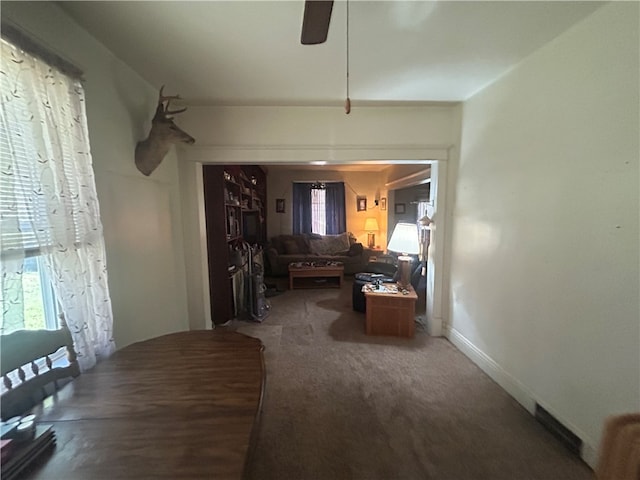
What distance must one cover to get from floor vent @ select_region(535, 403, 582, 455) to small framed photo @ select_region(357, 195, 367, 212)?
215 inches

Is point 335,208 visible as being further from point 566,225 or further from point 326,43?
point 566,225

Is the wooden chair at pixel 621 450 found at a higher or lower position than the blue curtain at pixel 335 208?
lower

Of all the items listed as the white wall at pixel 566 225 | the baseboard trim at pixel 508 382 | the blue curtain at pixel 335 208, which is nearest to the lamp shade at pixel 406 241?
the white wall at pixel 566 225

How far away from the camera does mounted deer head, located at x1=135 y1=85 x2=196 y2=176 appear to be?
77.4 inches

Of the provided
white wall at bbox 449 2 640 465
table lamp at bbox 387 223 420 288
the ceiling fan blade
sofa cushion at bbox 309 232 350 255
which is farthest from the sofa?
the ceiling fan blade

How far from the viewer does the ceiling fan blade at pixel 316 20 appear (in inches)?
39.2

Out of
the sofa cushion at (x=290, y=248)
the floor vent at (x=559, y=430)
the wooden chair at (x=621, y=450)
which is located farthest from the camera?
the sofa cushion at (x=290, y=248)

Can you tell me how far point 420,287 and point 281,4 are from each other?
4.64 meters

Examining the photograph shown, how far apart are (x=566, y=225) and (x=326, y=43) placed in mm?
1781

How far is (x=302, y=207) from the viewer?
6.84 m

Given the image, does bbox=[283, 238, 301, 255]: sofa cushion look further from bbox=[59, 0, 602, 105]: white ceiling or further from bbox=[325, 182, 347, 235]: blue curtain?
bbox=[59, 0, 602, 105]: white ceiling

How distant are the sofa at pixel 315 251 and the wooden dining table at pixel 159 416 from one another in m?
4.38

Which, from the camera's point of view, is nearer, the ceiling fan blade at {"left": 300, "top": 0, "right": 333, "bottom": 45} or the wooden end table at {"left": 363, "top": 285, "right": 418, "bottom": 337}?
the ceiling fan blade at {"left": 300, "top": 0, "right": 333, "bottom": 45}

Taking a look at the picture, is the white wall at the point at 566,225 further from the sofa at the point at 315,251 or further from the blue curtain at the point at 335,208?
the blue curtain at the point at 335,208
